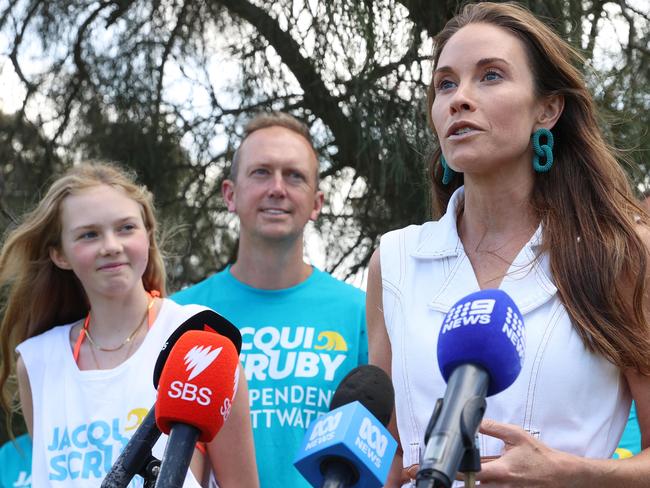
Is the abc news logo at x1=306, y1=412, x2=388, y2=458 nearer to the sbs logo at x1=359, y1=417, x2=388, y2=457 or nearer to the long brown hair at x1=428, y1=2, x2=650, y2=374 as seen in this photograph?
the sbs logo at x1=359, y1=417, x2=388, y2=457

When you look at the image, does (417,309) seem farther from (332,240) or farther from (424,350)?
(332,240)

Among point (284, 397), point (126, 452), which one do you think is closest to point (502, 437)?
point (126, 452)

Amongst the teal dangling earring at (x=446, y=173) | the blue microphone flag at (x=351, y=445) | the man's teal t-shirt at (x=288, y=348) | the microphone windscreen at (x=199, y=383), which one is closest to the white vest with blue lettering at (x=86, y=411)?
the man's teal t-shirt at (x=288, y=348)

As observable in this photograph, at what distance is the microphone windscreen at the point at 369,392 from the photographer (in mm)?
1809

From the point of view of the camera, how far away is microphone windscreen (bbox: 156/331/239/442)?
72.6 inches

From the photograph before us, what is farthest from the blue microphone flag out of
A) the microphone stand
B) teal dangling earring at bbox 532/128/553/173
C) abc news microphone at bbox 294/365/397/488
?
teal dangling earring at bbox 532/128/553/173

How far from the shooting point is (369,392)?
1830 millimetres

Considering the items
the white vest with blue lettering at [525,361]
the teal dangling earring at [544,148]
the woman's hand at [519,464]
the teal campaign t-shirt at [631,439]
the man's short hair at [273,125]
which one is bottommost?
the woman's hand at [519,464]

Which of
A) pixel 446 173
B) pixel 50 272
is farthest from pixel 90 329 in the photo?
pixel 446 173

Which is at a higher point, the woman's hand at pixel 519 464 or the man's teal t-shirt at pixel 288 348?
the man's teal t-shirt at pixel 288 348

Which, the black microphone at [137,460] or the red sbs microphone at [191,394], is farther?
the black microphone at [137,460]

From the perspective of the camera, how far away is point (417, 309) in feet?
8.64

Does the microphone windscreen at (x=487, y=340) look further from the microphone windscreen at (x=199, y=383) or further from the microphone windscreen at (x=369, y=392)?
the microphone windscreen at (x=199, y=383)

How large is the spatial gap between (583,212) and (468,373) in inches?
41.4
